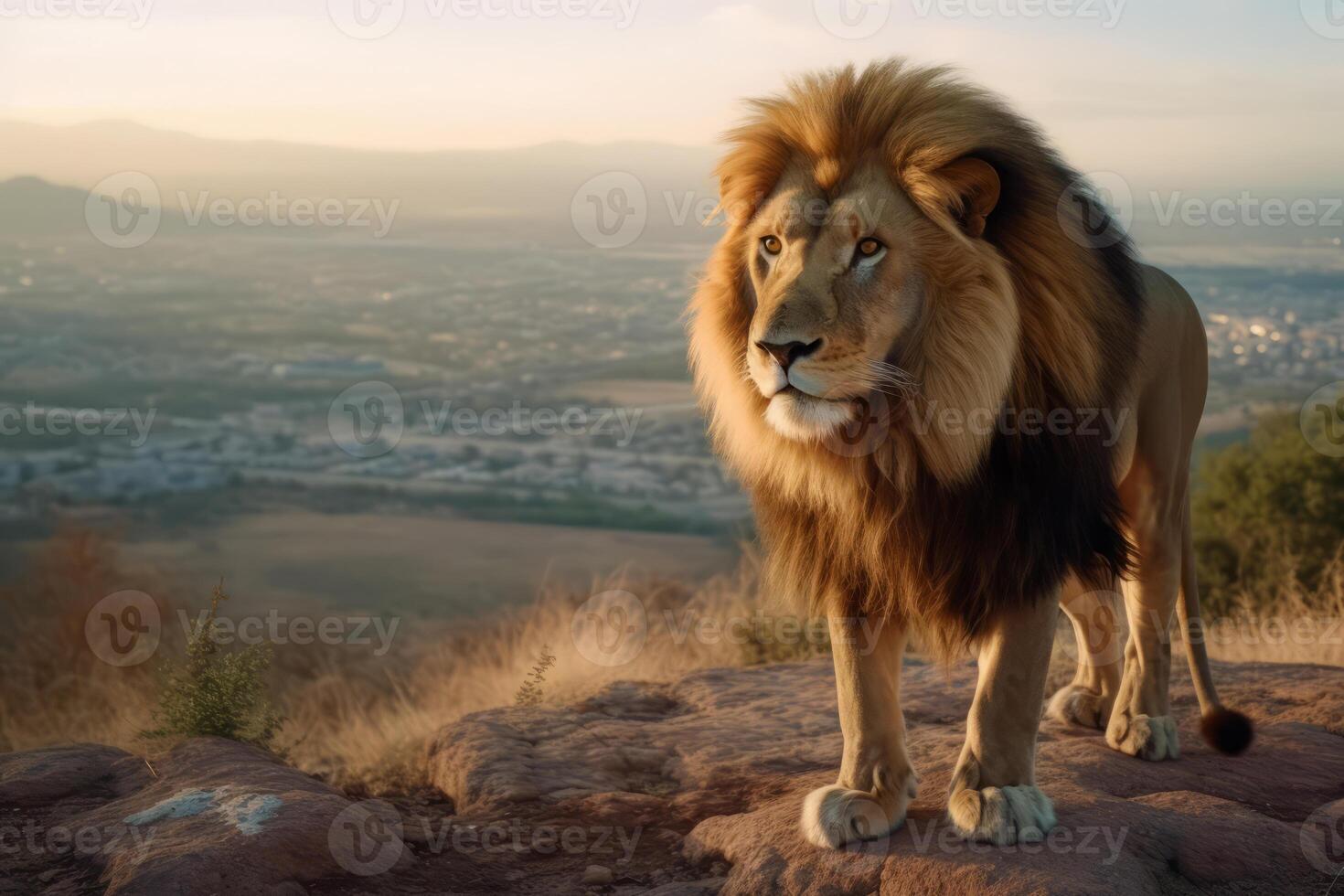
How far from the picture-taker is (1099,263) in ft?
12.7

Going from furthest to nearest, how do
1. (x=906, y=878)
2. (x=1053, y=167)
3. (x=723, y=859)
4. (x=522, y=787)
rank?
(x=522, y=787) < (x=723, y=859) < (x=1053, y=167) < (x=906, y=878)

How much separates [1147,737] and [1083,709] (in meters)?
0.45

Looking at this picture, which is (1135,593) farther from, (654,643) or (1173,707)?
(654,643)

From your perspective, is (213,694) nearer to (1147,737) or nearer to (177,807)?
(177,807)

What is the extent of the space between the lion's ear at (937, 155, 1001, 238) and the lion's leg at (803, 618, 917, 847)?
131 centimetres

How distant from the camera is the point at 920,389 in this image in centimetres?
354

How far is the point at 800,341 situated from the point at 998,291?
63cm

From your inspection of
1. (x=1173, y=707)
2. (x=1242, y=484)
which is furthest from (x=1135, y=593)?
(x=1242, y=484)

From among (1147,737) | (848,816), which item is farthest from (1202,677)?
(848,816)

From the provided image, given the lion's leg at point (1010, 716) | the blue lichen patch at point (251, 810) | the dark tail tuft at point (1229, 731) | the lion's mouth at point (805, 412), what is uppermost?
the lion's mouth at point (805, 412)

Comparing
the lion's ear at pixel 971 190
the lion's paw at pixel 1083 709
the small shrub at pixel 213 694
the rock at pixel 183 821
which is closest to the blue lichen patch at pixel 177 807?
the rock at pixel 183 821

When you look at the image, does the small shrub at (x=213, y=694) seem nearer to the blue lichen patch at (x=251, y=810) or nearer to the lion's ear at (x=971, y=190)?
the blue lichen patch at (x=251, y=810)

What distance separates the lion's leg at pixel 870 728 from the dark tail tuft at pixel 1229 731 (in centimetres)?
138

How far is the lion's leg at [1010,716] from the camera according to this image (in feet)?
12.4
